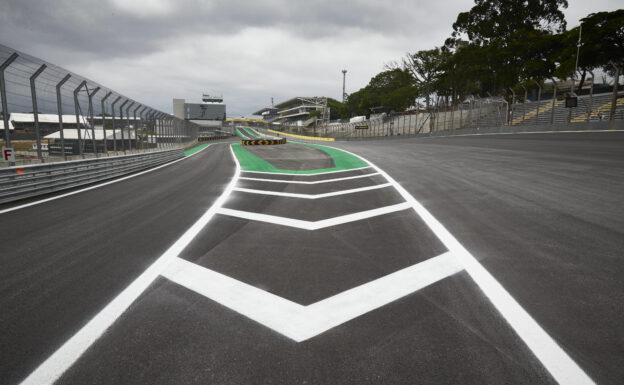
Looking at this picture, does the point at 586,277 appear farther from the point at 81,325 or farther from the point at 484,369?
the point at 81,325

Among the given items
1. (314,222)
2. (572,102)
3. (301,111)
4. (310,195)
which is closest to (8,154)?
(310,195)

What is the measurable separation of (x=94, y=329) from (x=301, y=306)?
1.47m

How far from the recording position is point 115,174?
11898mm

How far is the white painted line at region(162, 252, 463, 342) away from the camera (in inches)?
94.3

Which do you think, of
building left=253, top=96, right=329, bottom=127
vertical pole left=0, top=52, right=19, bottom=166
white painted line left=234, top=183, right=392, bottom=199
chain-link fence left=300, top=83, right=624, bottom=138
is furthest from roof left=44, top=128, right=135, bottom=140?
building left=253, top=96, right=329, bottom=127

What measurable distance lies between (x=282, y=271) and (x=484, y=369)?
6.21 feet

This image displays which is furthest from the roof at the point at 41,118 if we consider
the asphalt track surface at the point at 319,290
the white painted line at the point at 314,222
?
the white painted line at the point at 314,222

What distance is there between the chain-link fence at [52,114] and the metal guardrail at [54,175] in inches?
19.8

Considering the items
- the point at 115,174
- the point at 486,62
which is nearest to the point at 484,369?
the point at 115,174

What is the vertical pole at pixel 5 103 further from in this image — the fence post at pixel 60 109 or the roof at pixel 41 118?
the fence post at pixel 60 109

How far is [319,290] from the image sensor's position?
113 inches

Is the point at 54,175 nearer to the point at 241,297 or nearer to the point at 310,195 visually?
the point at 310,195

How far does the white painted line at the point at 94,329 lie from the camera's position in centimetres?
192

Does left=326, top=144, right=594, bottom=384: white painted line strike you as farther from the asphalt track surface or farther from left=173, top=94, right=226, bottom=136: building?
left=173, top=94, right=226, bottom=136: building
